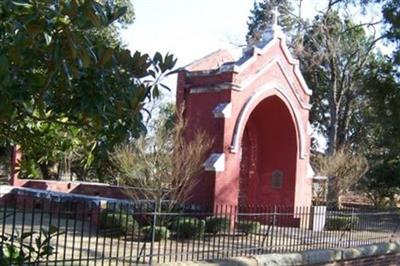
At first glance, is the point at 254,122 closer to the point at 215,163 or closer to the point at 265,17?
the point at 215,163

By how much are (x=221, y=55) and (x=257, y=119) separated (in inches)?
204

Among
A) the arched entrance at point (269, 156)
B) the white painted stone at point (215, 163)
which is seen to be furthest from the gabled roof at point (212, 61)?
the white painted stone at point (215, 163)

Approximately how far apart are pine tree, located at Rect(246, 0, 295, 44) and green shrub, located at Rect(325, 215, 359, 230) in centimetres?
1802

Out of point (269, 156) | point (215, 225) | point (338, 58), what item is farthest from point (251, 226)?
point (338, 58)

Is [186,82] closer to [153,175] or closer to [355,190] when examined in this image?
[153,175]

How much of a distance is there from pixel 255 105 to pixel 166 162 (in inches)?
150

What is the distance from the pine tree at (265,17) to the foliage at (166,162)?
1381 cm

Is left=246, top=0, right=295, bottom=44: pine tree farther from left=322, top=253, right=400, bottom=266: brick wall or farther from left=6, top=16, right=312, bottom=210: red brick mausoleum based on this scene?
left=322, top=253, right=400, bottom=266: brick wall

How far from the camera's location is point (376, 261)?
12.2 metres

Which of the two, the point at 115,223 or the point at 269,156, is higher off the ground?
the point at 269,156

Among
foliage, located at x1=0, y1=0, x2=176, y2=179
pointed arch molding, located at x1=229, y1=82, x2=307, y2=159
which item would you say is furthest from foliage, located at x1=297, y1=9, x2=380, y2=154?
foliage, located at x1=0, y1=0, x2=176, y2=179

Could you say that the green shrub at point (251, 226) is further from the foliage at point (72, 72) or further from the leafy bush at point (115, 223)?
the foliage at point (72, 72)

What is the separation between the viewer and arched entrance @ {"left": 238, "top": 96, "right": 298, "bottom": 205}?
842 inches

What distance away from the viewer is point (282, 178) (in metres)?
21.6
